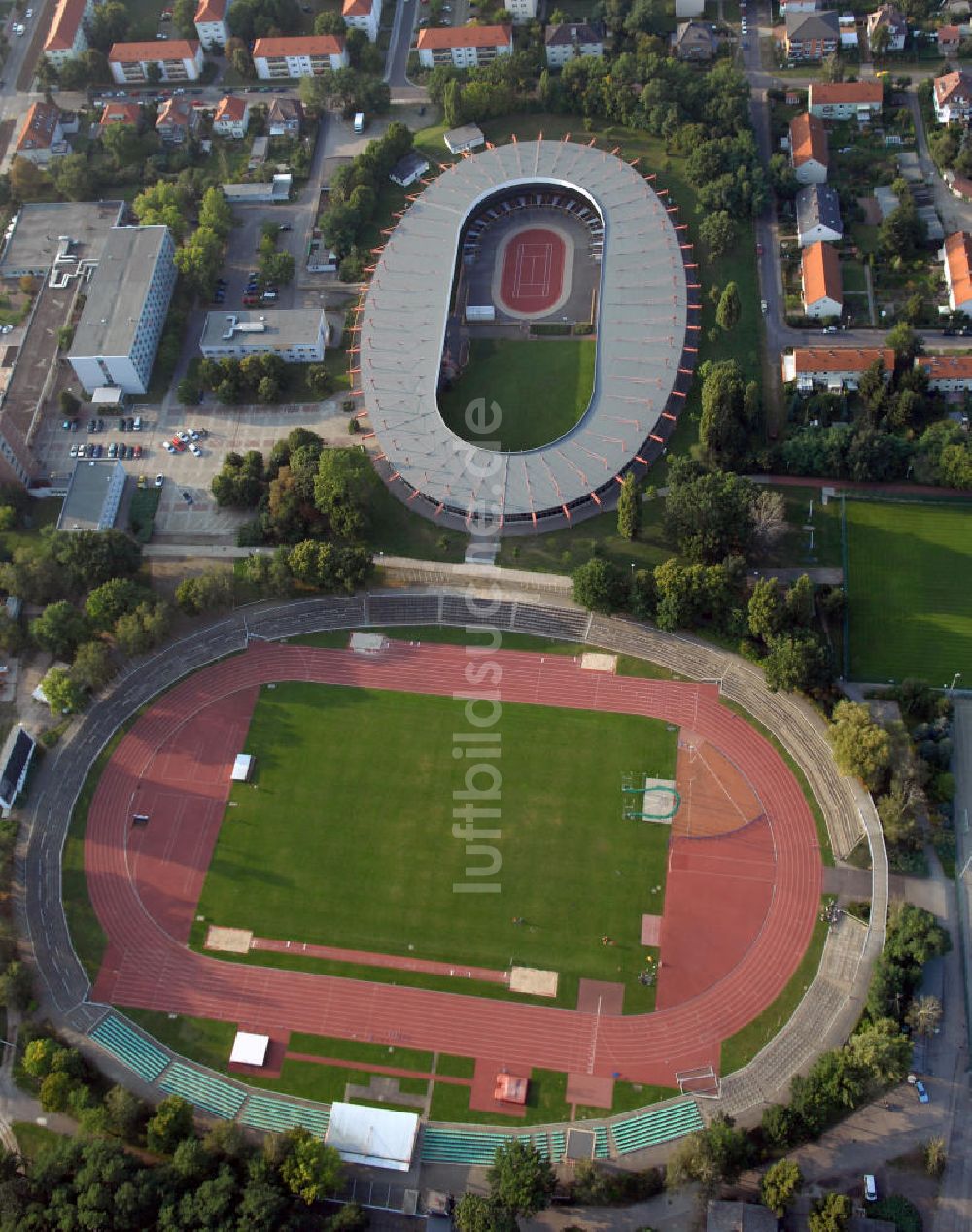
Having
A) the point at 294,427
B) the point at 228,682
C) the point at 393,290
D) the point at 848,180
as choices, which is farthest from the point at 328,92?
the point at 228,682

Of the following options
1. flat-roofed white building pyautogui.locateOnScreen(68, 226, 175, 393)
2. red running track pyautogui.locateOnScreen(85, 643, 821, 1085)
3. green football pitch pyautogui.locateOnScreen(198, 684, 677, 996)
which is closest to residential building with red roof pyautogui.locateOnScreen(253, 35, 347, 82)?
flat-roofed white building pyautogui.locateOnScreen(68, 226, 175, 393)

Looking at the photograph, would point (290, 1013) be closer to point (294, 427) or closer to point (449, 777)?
point (449, 777)

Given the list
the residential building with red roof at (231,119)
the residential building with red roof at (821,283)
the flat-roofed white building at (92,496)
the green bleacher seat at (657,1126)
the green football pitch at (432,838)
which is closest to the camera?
the green bleacher seat at (657,1126)

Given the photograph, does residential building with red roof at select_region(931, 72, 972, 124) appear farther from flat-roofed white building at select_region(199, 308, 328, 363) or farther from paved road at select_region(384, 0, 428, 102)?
flat-roofed white building at select_region(199, 308, 328, 363)

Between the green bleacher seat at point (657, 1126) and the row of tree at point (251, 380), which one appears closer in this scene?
the green bleacher seat at point (657, 1126)

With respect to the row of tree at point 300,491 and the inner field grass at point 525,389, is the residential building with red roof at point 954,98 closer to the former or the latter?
the inner field grass at point 525,389

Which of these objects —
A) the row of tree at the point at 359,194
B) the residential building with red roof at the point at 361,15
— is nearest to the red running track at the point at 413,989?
the row of tree at the point at 359,194
